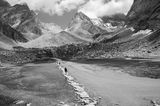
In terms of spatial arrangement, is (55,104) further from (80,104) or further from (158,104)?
(158,104)

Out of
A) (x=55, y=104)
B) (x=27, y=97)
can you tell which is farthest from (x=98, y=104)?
(x=27, y=97)

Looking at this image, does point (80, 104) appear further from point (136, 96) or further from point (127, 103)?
point (136, 96)

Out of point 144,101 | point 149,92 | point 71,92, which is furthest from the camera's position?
point 71,92

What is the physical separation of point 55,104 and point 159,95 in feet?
55.1

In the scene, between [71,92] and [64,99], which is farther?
[71,92]

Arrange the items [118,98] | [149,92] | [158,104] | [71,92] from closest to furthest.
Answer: [158,104] < [118,98] < [149,92] < [71,92]

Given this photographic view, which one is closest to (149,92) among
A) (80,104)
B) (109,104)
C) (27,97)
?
(109,104)

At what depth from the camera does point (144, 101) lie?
30.1m

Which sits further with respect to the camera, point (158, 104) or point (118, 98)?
point (118, 98)

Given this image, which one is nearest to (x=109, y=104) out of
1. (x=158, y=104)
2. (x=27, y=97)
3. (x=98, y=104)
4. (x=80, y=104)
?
(x=98, y=104)

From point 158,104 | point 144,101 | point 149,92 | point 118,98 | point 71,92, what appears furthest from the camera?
point 71,92

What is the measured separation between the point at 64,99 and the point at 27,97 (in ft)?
24.5

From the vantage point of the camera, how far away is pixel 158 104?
28047 mm

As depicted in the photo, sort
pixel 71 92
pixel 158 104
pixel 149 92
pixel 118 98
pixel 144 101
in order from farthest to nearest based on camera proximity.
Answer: pixel 71 92 → pixel 149 92 → pixel 118 98 → pixel 144 101 → pixel 158 104
